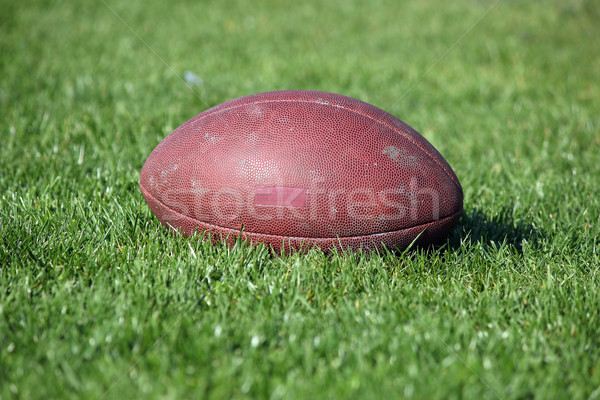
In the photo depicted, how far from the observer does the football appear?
2355mm

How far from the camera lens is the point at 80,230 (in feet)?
8.85

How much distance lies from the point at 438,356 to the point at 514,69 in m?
4.87

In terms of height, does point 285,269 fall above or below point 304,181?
below

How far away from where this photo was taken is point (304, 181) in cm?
234

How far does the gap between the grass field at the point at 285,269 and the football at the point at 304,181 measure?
0.13m

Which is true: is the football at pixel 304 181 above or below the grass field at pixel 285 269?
above

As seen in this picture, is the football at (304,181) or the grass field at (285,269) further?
the football at (304,181)

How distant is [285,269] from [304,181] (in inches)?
15.4

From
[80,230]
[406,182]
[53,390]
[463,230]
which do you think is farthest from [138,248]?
[463,230]

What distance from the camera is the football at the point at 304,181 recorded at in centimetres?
236

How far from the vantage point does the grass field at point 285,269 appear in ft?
5.97

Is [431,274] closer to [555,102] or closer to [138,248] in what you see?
[138,248]

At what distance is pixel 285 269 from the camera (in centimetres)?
242

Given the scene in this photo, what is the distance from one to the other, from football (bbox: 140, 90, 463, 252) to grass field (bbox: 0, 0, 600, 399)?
0.42 ft
